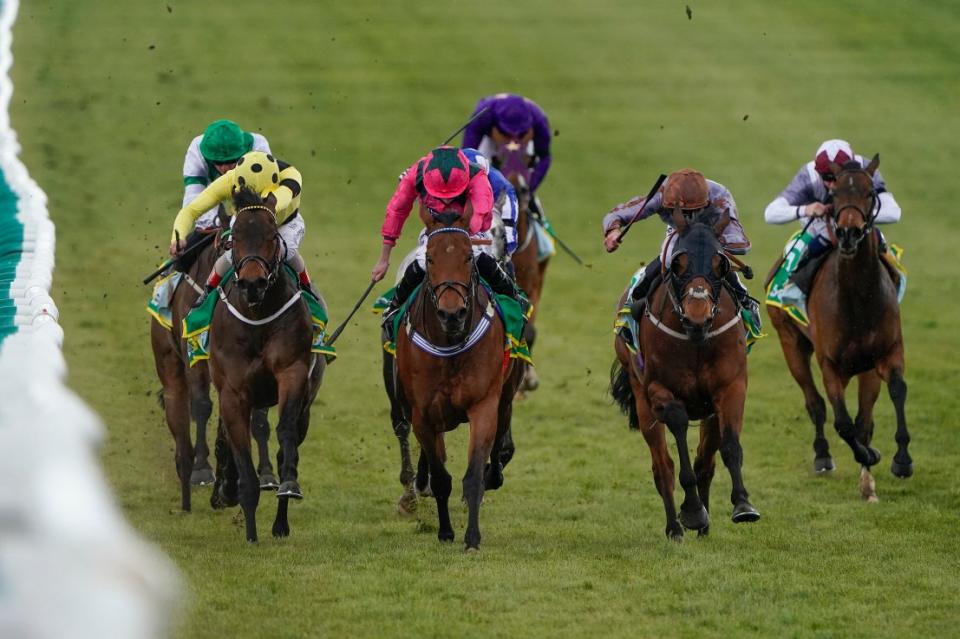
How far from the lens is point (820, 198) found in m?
11.1

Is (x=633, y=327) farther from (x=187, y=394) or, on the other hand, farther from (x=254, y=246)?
(x=187, y=394)

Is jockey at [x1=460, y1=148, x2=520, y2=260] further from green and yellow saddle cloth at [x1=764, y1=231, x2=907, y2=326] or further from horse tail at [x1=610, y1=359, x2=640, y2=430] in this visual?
green and yellow saddle cloth at [x1=764, y1=231, x2=907, y2=326]

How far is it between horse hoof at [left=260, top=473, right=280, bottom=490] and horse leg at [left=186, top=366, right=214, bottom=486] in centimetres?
84

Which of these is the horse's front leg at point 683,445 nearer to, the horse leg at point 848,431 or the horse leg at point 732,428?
the horse leg at point 732,428

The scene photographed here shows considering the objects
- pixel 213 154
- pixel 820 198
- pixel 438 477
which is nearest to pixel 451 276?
pixel 438 477

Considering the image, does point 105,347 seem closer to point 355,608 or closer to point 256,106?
point 355,608

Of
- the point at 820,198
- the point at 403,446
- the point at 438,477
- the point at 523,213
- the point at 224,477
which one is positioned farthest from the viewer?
the point at 523,213

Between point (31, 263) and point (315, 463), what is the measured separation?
108 inches

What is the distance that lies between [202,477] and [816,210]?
4604 mm

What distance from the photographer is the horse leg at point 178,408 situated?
424 inches

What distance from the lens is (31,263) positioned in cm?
1083

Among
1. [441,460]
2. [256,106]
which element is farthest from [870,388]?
[256,106]

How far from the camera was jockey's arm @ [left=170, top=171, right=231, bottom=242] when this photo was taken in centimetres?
952

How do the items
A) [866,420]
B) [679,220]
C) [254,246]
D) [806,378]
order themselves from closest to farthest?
1. [679,220]
2. [254,246]
3. [866,420]
4. [806,378]
